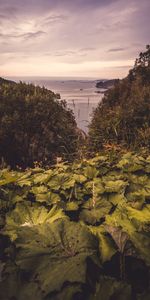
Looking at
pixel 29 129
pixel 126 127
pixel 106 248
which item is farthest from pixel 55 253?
pixel 29 129

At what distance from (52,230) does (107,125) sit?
884cm

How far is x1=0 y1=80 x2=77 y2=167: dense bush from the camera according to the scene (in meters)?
11.7

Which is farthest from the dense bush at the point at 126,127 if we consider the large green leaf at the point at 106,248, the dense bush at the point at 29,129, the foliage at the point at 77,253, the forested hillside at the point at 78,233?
the large green leaf at the point at 106,248

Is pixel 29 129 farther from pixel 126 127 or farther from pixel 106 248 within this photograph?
pixel 106 248

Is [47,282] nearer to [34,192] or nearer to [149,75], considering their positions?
[34,192]

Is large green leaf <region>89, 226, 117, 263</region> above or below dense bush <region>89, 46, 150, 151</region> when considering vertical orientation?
above

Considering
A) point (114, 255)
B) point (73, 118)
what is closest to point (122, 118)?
point (73, 118)

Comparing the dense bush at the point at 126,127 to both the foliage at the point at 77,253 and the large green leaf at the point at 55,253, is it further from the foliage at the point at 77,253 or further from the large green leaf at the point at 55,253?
the large green leaf at the point at 55,253

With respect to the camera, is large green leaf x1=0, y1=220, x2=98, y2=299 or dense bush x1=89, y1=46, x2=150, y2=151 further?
dense bush x1=89, y1=46, x2=150, y2=151

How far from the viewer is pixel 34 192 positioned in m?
2.81

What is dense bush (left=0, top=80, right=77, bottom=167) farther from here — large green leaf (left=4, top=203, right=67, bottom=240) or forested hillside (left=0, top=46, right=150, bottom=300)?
large green leaf (left=4, top=203, right=67, bottom=240)

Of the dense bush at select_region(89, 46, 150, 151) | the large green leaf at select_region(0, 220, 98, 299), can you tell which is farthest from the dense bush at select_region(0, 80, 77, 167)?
the large green leaf at select_region(0, 220, 98, 299)

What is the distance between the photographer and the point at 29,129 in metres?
12.0

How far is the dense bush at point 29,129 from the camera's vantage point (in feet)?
38.4
